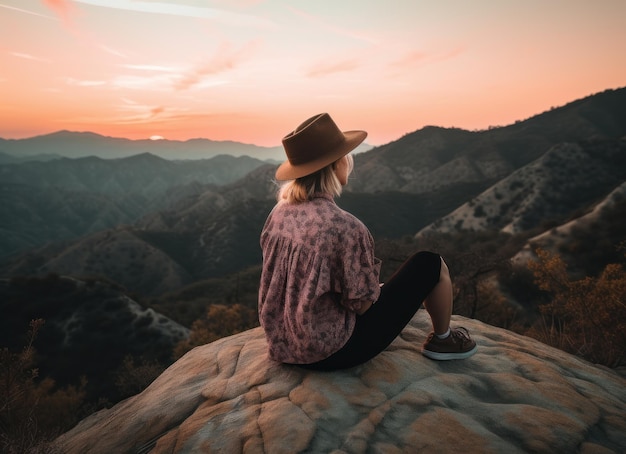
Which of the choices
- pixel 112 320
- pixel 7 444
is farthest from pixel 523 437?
pixel 112 320

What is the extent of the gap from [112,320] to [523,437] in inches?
1597

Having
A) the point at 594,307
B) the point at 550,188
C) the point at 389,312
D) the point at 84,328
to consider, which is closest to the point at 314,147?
the point at 389,312

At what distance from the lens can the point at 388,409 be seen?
2574mm

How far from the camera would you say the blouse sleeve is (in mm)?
2486

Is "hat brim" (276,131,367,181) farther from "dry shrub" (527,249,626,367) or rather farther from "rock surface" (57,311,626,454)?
"dry shrub" (527,249,626,367)

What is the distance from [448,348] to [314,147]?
2288 mm

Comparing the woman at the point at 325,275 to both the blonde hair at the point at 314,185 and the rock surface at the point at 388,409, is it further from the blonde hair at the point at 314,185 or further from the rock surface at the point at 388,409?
the rock surface at the point at 388,409

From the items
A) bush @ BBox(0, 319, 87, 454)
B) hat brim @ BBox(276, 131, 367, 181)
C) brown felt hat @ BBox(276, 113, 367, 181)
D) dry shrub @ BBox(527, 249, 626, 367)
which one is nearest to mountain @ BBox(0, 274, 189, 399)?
bush @ BBox(0, 319, 87, 454)

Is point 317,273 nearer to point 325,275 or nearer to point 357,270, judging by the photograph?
point 325,275

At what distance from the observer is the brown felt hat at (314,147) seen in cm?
269

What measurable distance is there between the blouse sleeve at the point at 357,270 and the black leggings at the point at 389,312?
1.15 ft

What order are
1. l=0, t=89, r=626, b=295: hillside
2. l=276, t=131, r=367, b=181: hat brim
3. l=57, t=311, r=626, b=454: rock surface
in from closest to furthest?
l=57, t=311, r=626, b=454: rock surface < l=276, t=131, r=367, b=181: hat brim < l=0, t=89, r=626, b=295: hillside

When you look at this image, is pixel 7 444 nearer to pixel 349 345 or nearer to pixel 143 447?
pixel 143 447

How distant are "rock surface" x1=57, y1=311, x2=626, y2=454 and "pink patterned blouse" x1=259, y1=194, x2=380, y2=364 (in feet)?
1.42
